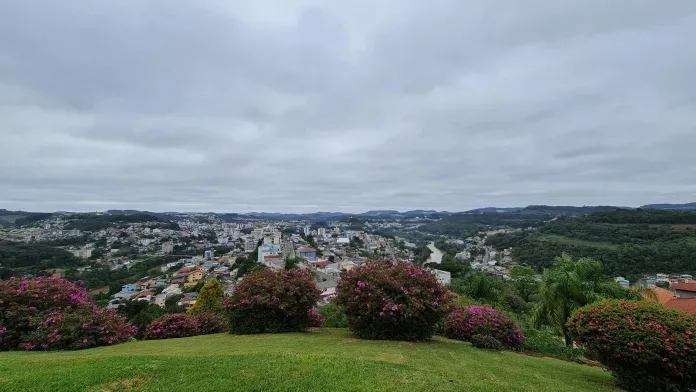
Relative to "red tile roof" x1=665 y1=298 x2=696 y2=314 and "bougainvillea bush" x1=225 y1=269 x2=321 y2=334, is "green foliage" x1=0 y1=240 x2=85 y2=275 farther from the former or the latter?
"red tile roof" x1=665 y1=298 x2=696 y2=314

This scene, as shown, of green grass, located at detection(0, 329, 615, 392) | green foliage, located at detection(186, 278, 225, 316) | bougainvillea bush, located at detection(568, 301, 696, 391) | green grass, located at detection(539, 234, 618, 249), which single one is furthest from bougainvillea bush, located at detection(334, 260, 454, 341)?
green grass, located at detection(539, 234, 618, 249)

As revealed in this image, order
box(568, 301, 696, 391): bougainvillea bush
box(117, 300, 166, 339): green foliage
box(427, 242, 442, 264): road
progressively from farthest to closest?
box(427, 242, 442, 264): road, box(117, 300, 166, 339): green foliage, box(568, 301, 696, 391): bougainvillea bush

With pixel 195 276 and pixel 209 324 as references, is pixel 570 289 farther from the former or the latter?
pixel 195 276

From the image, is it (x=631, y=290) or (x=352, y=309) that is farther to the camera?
(x=631, y=290)

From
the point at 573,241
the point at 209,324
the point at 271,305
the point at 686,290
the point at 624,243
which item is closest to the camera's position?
the point at 271,305

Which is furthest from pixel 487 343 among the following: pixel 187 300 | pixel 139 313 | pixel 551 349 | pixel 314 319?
pixel 187 300

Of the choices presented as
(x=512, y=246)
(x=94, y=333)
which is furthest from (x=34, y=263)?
(x=512, y=246)

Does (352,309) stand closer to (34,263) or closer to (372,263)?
(372,263)
